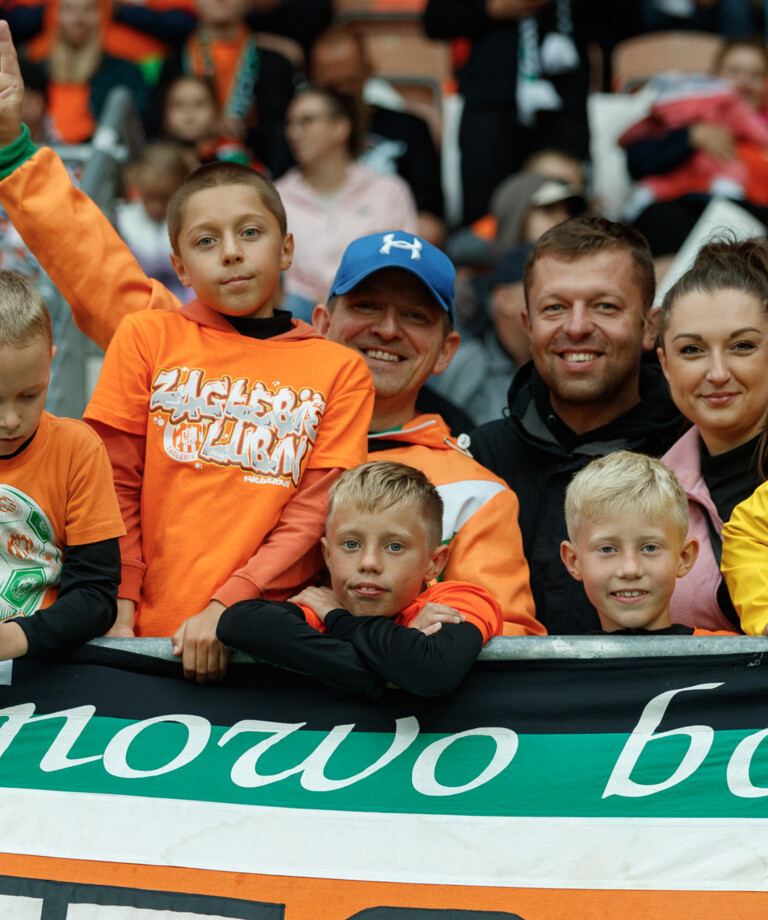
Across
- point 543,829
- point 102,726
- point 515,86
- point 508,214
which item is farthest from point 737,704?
point 515,86

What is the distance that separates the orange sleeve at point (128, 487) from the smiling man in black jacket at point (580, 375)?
3.93 ft

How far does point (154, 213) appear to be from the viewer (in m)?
6.12

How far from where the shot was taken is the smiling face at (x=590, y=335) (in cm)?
386

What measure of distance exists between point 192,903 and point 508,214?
461 cm

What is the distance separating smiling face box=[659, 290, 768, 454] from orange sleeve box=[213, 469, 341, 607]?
0.96 metres

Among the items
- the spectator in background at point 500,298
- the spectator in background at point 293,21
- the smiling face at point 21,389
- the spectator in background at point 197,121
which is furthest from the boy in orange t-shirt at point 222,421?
the spectator in background at point 293,21

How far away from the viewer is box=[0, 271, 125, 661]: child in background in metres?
2.76

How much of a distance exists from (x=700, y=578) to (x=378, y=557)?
2.82 ft

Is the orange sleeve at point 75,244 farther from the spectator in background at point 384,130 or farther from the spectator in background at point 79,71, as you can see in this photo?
the spectator in background at point 79,71

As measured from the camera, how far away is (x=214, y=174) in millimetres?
3357

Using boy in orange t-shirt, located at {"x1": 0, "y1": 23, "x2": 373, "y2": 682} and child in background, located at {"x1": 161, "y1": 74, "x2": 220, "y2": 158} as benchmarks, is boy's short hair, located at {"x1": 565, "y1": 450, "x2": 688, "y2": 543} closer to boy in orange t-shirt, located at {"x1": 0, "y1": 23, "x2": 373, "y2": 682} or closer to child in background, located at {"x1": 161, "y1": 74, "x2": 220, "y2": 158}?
boy in orange t-shirt, located at {"x1": 0, "y1": 23, "x2": 373, "y2": 682}

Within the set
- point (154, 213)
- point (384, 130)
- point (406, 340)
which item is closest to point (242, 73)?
point (384, 130)

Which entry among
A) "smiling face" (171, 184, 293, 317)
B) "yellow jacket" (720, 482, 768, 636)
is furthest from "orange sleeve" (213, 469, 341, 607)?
"yellow jacket" (720, 482, 768, 636)

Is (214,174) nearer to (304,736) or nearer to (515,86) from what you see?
(304,736)
